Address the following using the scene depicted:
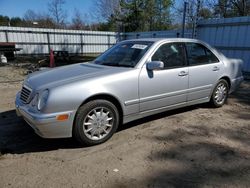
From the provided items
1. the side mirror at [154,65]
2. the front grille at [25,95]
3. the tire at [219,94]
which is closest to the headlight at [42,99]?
the front grille at [25,95]

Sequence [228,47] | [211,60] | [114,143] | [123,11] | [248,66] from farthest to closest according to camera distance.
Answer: [123,11], [228,47], [248,66], [211,60], [114,143]

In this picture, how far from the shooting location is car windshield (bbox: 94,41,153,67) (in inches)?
159

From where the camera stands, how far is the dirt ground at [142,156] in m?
2.70

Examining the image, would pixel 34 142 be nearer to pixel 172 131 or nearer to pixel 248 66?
pixel 172 131

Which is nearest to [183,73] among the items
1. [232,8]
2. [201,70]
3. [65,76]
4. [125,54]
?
[201,70]

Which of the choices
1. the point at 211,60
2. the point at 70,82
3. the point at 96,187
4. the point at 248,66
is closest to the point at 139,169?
the point at 96,187

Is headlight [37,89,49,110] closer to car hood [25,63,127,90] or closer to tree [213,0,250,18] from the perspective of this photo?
car hood [25,63,127,90]

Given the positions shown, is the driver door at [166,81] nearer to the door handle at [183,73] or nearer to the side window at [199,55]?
the door handle at [183,73]

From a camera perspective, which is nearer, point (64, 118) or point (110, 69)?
point (64, 118)

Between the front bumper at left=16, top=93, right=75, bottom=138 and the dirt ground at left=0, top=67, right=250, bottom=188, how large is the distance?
0.31m

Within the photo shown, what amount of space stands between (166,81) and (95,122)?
1459 millimetres

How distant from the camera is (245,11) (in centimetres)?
1830

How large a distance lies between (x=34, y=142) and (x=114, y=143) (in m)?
1.23

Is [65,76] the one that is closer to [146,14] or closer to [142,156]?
[142,156]
